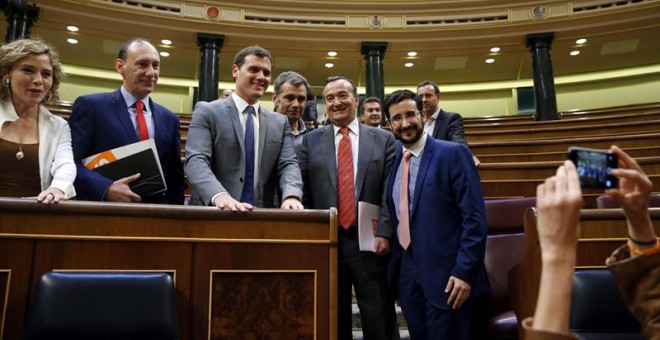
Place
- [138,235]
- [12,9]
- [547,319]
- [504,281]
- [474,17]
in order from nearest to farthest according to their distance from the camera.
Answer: [547,319] → [138,235] → [504,281] → [12,9] → [474,17]

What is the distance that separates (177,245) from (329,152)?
19.5 inches

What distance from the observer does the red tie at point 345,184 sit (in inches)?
49.2

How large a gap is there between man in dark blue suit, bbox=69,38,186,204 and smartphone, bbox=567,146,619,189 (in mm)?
907

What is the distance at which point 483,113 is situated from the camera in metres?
7.05

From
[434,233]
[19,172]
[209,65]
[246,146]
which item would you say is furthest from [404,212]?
[209,65]

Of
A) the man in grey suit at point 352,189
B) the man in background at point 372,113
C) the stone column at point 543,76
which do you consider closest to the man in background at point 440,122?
the man in background at point 372,113

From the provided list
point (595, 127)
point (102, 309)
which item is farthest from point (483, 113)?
point (102, 309)

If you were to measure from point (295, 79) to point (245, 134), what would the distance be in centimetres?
41

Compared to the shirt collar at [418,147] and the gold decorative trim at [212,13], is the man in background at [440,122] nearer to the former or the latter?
the shirt collar at [418,147]

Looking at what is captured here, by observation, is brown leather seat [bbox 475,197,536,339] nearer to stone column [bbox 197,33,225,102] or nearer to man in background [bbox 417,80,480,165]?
man in background [bbox 417,80,480,165]

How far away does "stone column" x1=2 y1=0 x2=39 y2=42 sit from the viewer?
436 centimetres

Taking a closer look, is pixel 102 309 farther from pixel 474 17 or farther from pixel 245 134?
pixel 474 17

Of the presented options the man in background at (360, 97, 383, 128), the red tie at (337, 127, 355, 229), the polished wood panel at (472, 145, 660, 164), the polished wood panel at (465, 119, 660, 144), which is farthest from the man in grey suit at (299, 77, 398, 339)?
the polished wood panel at (465, 119, 660, 144)

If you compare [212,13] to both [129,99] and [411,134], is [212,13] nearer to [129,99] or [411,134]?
[129,99]
